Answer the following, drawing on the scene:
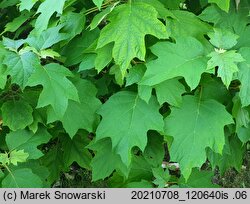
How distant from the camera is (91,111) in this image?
2387 millimetres

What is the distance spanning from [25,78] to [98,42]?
0.41 metres

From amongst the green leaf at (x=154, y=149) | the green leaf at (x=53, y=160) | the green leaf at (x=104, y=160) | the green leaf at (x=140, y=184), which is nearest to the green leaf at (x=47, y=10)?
the green leaf at (x=104, y=160)

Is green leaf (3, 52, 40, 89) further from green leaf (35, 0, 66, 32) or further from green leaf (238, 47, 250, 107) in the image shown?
green leaf (238, 47, 250, 107)

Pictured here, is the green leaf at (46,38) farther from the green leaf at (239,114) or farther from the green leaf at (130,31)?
the green leaf at (239,114)

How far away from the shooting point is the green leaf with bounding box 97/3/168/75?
2.01 metres

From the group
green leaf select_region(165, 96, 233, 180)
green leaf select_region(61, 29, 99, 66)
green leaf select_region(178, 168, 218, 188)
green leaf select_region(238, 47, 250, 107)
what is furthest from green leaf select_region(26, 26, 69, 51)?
green leaf select_region(178, 168, 218, 188)

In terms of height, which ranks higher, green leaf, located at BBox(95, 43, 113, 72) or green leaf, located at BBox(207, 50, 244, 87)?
green leaf, located at BBox(95, 43, 113, 72)

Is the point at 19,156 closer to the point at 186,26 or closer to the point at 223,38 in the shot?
the point at 186,26

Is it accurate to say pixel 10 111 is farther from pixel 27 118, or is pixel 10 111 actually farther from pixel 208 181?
pixel 208 181

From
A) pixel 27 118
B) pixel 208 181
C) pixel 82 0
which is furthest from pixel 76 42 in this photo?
pixel 208 181

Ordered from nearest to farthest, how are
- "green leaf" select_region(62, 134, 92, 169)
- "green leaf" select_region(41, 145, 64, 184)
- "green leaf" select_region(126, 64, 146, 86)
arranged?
"green leaf" select_region(126, 64, 146, 86), "green leaf" select_region(62, 134, 92, 169), "green leaf" select_region(41, 145, 64, 184)

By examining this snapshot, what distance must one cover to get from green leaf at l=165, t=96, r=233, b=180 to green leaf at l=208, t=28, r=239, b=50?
1.00ft

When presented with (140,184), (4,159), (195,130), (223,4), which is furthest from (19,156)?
(223,4)

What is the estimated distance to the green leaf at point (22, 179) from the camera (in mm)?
2367
